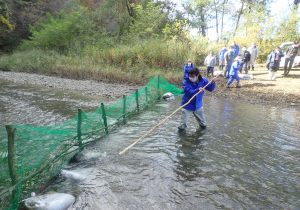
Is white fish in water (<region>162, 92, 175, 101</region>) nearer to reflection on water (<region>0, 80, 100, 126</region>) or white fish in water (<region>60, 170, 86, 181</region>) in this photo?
reflection on water (<region>0, 80, 100, 126</region>)

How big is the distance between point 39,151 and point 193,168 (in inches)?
117

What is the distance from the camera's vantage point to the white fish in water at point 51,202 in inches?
170

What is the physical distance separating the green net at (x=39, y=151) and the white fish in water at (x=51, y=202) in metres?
→ 0.19

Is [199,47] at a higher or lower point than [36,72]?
higher

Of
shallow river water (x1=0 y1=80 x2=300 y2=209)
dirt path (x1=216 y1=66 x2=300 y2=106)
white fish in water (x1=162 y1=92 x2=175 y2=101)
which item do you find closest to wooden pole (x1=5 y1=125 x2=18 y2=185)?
shallow river water (x1=0 y1=80 x2=300 y2=209)

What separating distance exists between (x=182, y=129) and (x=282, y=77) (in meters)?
11.7

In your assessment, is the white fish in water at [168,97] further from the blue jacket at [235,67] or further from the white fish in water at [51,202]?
the white fish in water at [51,202]

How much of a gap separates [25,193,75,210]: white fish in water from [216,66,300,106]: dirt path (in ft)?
34.6

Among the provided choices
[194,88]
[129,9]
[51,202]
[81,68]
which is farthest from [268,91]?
[129,9]

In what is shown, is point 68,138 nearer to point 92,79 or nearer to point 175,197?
point 175,197

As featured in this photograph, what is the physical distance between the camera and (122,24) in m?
30.9

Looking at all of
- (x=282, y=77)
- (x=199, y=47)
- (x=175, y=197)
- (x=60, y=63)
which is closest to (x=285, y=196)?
(x=175, y=197)

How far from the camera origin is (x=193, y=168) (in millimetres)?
6141

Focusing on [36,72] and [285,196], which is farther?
[36,72]
